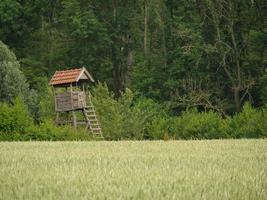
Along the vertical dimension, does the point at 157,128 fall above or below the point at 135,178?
below

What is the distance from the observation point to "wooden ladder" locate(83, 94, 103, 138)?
41812 mm

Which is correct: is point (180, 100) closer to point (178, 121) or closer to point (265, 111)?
point (178, 121)

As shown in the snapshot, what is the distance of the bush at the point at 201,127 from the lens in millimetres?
39969

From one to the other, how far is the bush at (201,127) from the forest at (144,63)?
0.07m

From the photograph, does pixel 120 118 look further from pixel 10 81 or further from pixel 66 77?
pixel 10 81

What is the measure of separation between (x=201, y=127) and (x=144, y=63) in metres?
18.1

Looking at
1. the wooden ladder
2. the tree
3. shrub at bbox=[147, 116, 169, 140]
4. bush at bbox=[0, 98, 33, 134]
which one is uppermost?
the tree

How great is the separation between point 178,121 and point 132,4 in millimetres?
22889

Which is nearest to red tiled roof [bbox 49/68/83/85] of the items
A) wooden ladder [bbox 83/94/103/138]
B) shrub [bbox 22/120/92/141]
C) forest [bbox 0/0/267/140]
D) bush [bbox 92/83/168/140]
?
wooden ladder [bbox 83/94/103/138]

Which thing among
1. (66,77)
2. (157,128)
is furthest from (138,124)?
(66,77)

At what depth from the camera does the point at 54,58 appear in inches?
2384

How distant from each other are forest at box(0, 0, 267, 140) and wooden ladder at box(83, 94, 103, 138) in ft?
3.00

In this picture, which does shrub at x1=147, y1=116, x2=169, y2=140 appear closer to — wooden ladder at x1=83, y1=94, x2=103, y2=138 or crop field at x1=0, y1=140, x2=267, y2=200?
wooden ladder at x1=83, y1=94, x2=103, y2=138

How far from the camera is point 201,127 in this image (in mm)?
40906
